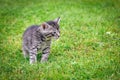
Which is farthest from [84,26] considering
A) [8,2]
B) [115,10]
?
[8,2]

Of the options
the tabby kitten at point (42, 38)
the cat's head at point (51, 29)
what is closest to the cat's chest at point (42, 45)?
the tabby kitten at point (42, 38)

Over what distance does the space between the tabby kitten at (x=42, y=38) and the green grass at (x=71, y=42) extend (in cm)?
41

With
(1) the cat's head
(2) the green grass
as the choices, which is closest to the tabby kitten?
(1) the cat's head

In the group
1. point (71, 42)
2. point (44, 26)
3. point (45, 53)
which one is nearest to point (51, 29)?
point (44, 26)

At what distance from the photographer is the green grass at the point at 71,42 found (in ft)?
30.9

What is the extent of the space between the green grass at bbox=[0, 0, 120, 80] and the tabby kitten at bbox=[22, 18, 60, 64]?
1.33ft

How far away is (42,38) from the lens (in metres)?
10.9

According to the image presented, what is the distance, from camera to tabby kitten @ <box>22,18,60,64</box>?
10.4 m

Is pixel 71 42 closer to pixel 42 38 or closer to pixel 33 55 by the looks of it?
pixel 42 38

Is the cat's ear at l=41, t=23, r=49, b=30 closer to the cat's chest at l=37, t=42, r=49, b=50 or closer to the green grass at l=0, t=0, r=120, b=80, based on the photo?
the cat's chest at l=37, t=42, r=49, b=50

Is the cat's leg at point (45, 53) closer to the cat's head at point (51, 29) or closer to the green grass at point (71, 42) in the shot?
the green grass at point (71, 42)

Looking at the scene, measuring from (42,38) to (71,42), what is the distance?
2712mm

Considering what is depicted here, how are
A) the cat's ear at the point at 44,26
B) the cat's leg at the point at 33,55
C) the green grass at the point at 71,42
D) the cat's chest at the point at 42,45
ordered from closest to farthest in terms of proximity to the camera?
1. the green grass at the point at 71,42
2. the cat's ear at the point at 44,26
3. the cat's leg at the point at 33,55
4. the cat's chest at the point at 42,45

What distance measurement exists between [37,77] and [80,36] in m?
5.51
